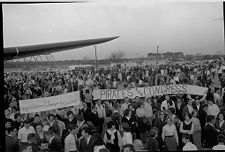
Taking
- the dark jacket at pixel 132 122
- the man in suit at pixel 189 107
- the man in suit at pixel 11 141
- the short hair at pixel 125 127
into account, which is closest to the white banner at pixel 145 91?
the man in suit at pixel 189 107

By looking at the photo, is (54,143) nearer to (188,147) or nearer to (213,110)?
(188,147)

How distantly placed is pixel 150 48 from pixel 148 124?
1.16 metres

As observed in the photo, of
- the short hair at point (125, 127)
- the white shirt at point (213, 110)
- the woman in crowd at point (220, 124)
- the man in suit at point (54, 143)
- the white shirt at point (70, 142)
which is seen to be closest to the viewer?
the man in suit at point (54, 143)

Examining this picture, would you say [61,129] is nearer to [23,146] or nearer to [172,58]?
[23,146]

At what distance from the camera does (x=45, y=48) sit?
6.07m

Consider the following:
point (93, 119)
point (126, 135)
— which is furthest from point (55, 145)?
point (126, 135)

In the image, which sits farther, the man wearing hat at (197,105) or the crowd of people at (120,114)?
the man wearing hat at (197,105)

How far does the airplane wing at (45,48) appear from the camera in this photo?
5977mm

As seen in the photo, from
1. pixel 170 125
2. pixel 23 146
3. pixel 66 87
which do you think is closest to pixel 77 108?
pixel 66 87

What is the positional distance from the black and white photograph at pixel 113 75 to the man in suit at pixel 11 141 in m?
0.01

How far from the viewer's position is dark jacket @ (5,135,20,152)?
588cm

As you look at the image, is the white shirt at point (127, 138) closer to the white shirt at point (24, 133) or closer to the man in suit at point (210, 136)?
the man in suit at point (210, 136)

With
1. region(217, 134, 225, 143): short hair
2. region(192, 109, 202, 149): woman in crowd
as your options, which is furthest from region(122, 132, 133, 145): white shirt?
region(217, 134, 225, 143): short hair

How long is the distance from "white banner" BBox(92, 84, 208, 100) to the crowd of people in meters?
0.06
